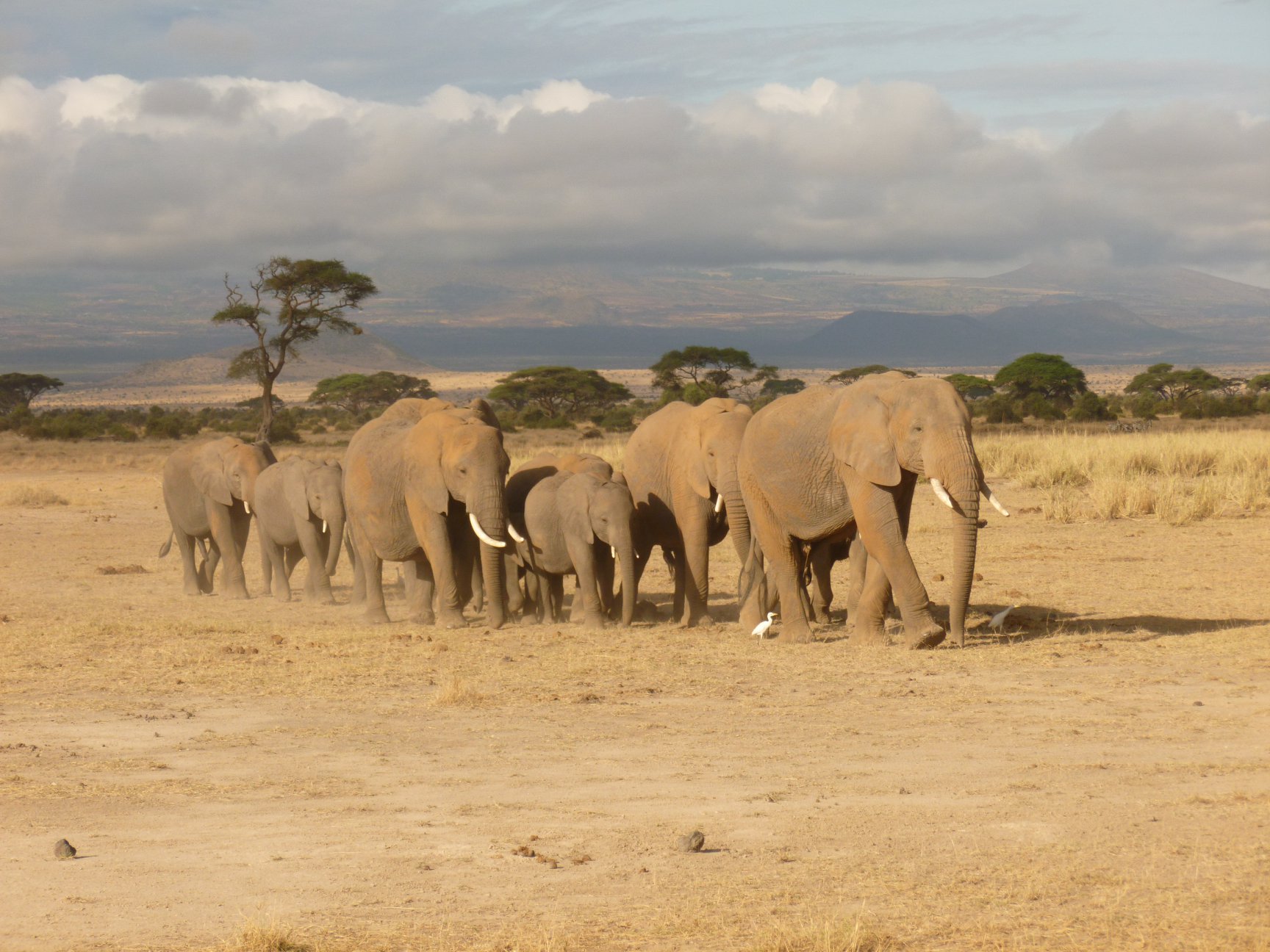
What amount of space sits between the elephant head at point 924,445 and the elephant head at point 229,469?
324 inches

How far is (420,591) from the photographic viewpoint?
50.6ft

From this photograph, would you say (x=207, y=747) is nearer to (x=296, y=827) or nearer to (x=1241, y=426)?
(x=296, y=827)

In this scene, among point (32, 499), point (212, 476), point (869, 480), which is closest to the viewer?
point (869, 480)

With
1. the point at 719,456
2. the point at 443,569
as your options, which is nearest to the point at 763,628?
the point at 719,456

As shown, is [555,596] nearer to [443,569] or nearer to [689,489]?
[443,569]

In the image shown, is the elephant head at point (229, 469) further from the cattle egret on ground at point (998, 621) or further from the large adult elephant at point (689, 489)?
the cattle egret on ground at point (998, 621)

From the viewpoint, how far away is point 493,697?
1076 cm

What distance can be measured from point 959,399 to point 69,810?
722 centimetres

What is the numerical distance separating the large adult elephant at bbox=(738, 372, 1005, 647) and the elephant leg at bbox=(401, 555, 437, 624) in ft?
11.5

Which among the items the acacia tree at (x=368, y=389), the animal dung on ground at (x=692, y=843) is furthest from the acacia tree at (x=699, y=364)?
the animal dung on ground at (x=692, y=843)

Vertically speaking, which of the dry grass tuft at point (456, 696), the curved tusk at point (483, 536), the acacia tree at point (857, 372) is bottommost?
the dry grass tuft at point (456, 696)

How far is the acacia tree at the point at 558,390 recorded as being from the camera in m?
72.6

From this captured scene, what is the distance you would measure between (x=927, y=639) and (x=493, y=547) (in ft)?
14.0

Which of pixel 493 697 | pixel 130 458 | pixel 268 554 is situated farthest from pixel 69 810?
pixel 130 458
